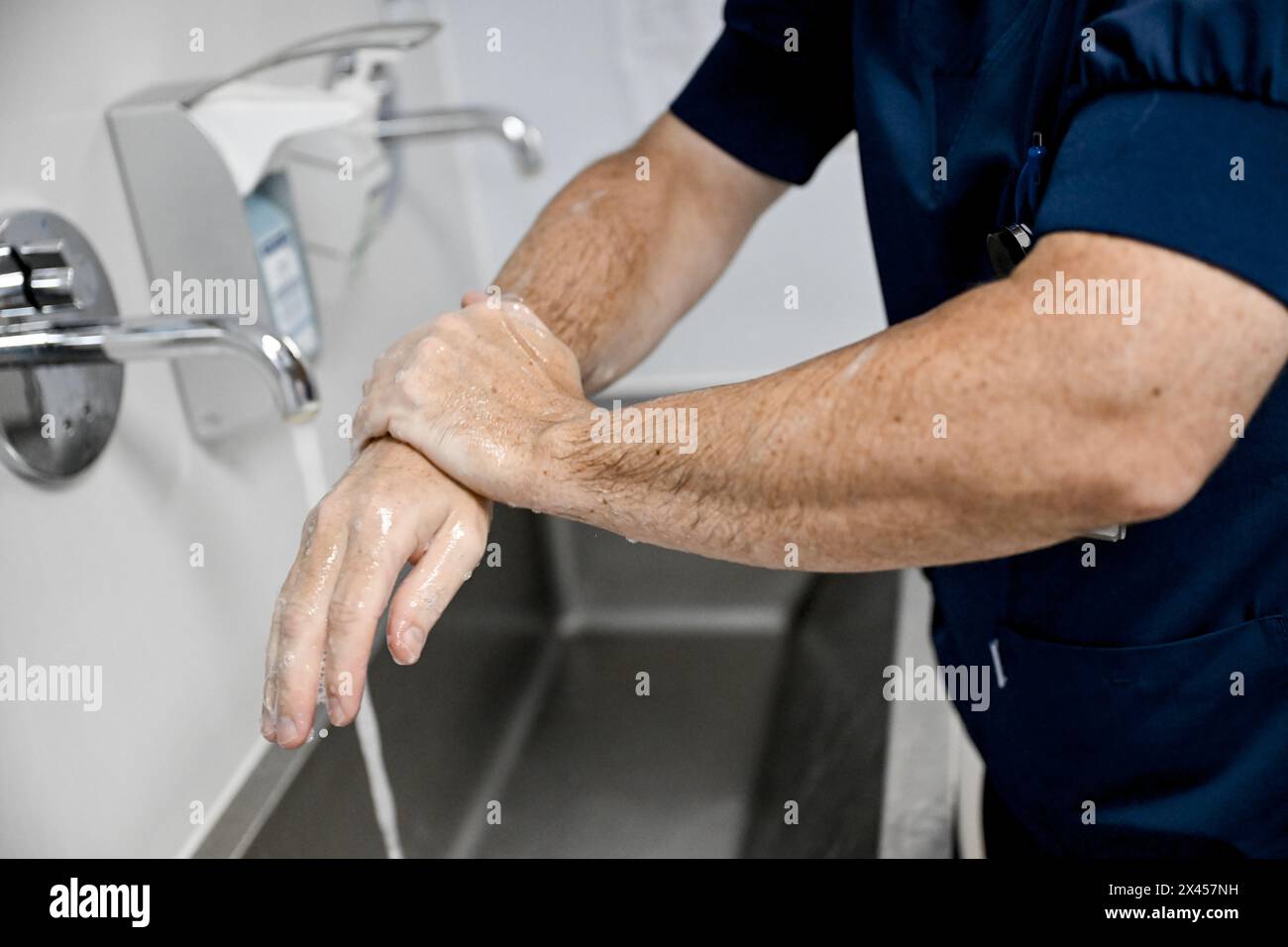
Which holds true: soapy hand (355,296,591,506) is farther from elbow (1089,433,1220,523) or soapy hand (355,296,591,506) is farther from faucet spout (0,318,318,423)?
elbow (1089,433,1220,523)

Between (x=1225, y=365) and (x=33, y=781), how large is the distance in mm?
660

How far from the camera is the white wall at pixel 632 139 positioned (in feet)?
4.26

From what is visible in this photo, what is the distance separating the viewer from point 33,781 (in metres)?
0.71

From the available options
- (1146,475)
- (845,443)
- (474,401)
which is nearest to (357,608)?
(474,401)

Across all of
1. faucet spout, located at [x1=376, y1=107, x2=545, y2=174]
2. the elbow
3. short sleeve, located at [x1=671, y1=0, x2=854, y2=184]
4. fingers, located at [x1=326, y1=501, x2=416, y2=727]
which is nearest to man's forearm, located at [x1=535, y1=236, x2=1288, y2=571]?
the elbow

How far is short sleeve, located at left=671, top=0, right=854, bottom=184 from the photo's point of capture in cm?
80

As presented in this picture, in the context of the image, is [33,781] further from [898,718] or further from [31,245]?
[898,718]

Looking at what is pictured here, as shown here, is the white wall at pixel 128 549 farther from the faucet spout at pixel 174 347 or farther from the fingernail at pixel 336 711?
the fingernail at pixel 336 711

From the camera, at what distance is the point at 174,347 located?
618 millimetres

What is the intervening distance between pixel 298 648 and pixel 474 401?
0.15 meters

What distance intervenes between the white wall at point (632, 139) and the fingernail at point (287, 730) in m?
0.90

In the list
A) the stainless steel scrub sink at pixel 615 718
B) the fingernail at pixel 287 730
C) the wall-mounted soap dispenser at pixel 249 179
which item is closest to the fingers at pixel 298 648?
the fingernail at pixel 287 730

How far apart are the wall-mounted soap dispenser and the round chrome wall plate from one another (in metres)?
0.07
